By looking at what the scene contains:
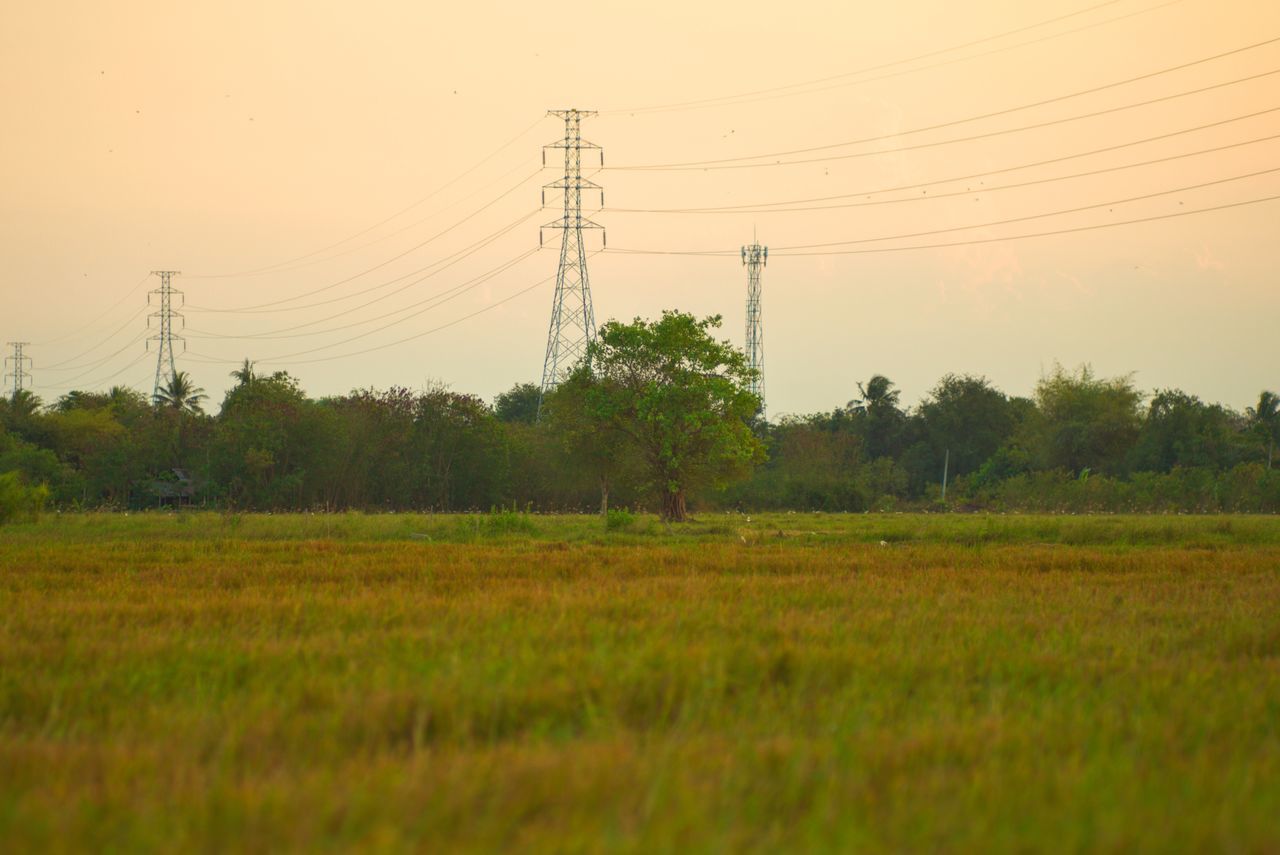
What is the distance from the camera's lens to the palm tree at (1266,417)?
61188mm

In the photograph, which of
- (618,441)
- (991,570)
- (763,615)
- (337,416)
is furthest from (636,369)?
(763,615)

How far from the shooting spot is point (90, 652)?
701cm

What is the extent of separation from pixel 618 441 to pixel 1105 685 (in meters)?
33.6

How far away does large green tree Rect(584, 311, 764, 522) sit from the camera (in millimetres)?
36656

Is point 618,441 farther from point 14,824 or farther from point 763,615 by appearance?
point 14,824

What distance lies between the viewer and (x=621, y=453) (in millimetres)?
40438

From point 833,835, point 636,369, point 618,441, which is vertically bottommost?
point 833,835

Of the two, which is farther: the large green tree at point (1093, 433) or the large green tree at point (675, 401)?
the large green tree at point (1093, 433)

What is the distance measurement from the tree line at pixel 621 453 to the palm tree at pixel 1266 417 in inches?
7.6

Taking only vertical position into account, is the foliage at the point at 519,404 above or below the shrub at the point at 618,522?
above

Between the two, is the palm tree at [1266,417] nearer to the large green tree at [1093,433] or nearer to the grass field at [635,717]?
the large green tree at [1093,433]

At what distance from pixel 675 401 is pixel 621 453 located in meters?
4.60

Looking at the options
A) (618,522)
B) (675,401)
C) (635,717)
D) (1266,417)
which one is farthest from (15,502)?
(1266,417)

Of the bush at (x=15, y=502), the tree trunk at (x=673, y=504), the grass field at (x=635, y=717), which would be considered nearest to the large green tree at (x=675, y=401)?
the tree trunk at (x=673, y=504)
